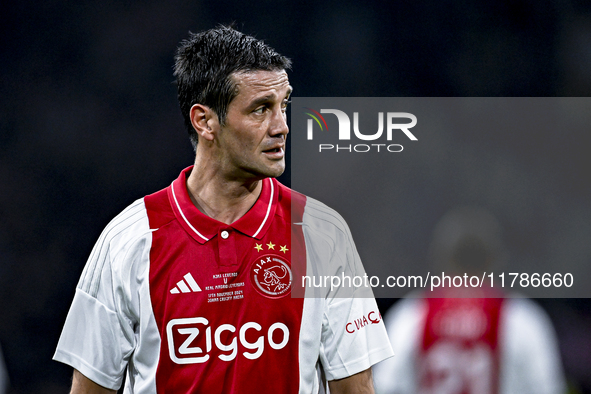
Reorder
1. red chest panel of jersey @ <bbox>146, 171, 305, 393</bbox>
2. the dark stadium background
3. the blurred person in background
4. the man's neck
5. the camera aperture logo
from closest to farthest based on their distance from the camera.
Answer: red chest panel of jersey @ <bbox>146, 171, 305, 393</bbox>
the man's neck
the camera aperture logo
the blurred person in background
the dark stadium background

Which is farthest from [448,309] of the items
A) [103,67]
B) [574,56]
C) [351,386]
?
[103,67]

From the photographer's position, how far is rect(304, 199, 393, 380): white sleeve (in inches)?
66.9

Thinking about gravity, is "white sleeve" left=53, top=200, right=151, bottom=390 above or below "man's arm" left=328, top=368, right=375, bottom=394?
above

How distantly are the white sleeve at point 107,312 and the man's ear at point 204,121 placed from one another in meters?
0.28

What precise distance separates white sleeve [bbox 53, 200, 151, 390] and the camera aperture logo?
726 mm

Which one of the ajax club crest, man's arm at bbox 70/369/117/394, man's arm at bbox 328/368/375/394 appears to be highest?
the ajax club crest

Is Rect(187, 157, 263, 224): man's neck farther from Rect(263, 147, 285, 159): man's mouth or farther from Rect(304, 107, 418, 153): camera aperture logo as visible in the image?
Rect(304, 107, 418, 153): camera aperture logo

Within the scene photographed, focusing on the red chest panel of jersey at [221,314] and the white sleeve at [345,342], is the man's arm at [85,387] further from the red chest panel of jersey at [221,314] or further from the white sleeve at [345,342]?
the white sleeve at [345,342]

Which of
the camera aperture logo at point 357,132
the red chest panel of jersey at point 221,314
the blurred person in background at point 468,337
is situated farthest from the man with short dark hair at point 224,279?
the blurred person in background at point 468,337

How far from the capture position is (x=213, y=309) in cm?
164

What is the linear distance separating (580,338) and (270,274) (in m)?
2.13

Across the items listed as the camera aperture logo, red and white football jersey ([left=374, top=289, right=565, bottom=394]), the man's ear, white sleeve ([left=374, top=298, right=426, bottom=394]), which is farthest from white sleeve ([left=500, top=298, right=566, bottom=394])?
the man's ear

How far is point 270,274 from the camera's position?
1.67m

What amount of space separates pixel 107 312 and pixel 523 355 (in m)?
1.48
